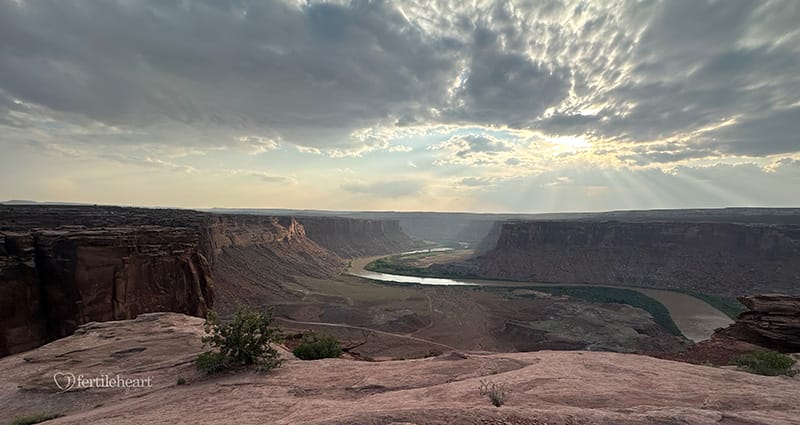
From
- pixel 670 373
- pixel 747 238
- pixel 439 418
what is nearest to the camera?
pixel 439 418

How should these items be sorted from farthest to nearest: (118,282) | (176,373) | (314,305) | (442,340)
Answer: (314,305) → (442,340) → (118,282) → (176,373)

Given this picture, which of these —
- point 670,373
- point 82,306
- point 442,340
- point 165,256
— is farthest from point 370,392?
point 442,340

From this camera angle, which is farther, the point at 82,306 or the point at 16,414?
the point at 82,306

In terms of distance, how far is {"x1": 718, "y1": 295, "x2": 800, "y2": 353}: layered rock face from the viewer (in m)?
15.9

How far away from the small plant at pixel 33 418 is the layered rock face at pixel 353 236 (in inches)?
4030

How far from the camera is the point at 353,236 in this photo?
130 metres

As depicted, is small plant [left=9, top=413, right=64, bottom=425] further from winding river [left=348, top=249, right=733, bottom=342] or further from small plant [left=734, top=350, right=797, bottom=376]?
winding river [left=348, top=249, right=733, bottom=342]

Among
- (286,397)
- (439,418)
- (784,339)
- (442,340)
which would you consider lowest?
(442,340)

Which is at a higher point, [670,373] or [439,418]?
[439,418]

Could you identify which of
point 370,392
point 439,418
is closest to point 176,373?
point 370,392

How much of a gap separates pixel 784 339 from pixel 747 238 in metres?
68.6

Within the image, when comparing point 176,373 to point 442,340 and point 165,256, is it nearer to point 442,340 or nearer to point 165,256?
point 165,256

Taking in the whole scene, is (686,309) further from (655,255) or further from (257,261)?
(257,261)

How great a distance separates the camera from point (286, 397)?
818cm
